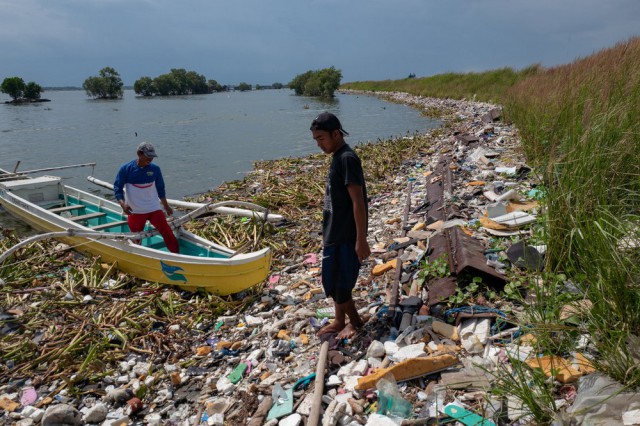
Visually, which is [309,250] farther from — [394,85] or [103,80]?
[103,80]

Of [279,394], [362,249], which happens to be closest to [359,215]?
[362,249]

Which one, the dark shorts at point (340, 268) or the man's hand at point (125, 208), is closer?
the dark shorts at point (340, 268)

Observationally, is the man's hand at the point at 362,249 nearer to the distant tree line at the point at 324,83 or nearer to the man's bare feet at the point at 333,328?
the man's bare feet at the point at 333,328

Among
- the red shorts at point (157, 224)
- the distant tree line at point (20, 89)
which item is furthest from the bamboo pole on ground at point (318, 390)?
the distant tree line at point (20, 89)

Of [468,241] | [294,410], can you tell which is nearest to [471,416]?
[294,410]

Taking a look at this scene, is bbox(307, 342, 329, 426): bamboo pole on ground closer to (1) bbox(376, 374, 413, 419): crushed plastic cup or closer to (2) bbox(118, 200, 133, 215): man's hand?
(1) bbox(376, 374, 413, 419): crushed plastic cup

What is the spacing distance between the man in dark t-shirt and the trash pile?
56 centimetres

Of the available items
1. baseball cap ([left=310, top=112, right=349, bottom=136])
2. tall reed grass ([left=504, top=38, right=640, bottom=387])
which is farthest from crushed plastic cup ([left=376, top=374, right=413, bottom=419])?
baseball cap ([left=310, top=112, right=349, bottom=136])

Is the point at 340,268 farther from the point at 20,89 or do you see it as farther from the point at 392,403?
the point at 20,89

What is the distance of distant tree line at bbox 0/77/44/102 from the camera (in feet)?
260

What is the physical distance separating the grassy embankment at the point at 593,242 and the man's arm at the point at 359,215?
1.27 m

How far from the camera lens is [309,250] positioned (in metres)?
7.29

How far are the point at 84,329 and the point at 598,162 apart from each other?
578 centimetres

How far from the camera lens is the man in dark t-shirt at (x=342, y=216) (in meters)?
3.29
